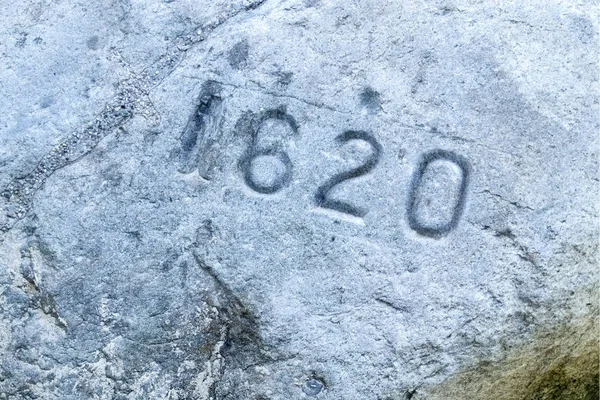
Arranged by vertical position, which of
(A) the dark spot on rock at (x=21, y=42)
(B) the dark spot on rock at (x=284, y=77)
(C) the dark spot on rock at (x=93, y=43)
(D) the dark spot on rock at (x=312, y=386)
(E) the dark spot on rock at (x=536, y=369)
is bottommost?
(D) the dark spot on rock at (x=312, y=386)

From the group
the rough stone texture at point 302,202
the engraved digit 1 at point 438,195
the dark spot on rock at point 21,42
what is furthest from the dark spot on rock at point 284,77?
the dark spot on rock at point 21,42

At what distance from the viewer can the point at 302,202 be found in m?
1.16

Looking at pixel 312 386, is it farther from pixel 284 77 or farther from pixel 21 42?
pixel 21 42

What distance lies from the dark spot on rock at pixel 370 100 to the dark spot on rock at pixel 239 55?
17 cm

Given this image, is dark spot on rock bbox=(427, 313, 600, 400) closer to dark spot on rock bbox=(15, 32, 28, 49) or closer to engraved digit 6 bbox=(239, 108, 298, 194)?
engraved digit 6 bbox=(239, 108, 298, 194)

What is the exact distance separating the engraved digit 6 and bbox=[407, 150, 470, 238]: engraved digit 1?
0.17m

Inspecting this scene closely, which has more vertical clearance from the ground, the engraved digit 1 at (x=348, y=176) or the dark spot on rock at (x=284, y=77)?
the dark spot on rock at (x=284, y=77)

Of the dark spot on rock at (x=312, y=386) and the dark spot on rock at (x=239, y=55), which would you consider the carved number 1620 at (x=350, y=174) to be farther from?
the dark spot on rock at (x=312, y=386)

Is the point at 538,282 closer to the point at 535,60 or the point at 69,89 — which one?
the point at 535,60

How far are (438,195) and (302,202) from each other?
0.18 meters

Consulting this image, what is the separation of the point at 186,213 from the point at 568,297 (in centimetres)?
51

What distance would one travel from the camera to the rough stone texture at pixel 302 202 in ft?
3.74

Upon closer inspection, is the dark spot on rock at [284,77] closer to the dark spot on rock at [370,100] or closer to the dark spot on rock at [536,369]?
the dark spot on rock at [370,100]

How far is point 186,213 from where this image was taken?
1.17 m
